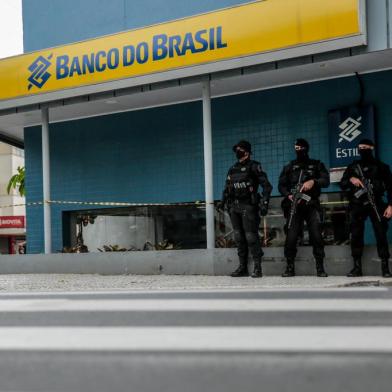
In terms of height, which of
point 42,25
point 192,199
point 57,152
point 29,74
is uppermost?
point 42,25

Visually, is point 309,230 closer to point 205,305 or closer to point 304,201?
point 304,201

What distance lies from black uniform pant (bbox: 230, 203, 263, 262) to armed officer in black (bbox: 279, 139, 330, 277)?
1.33 feet

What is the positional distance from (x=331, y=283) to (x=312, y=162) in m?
2.00

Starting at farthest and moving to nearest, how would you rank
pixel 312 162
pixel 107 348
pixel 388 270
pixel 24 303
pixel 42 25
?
pixel 42 25, pixel 312 162, pixel 388 270, pixel 24 303, pixel 107 348

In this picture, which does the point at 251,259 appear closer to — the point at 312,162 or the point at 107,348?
the point at 312,162

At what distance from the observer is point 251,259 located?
8.38 m

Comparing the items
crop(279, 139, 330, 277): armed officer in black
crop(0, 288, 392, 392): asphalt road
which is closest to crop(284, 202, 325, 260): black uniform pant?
crop(279, 139, 330, 277): armed officer in black

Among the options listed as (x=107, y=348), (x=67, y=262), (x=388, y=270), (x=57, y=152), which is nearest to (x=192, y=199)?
(x=67, y=262)

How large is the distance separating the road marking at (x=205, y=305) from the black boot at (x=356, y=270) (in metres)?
2.74

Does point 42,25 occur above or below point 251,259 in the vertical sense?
above

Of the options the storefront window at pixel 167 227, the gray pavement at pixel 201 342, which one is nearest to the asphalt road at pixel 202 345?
the gray pavement at pixel 201 342

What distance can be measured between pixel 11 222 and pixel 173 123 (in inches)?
1390

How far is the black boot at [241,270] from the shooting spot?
8109 mm

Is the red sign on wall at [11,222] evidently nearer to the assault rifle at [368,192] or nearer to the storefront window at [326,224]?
the storefront window at [326,224]
